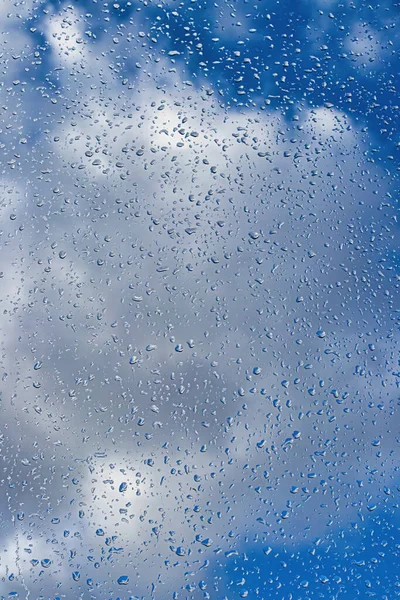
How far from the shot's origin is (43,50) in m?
2.40

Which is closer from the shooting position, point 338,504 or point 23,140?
point 338,504

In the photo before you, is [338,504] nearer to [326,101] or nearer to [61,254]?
[61,254]

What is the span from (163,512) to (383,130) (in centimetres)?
206

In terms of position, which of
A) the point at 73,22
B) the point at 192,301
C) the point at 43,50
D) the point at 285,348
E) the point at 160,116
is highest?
the point at 73,22

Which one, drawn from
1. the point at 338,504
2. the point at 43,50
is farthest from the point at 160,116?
the point at 338,504

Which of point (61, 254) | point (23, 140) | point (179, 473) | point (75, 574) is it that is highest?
point (23, 140)

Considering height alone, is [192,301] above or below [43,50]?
below

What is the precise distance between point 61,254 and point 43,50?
3.41ft

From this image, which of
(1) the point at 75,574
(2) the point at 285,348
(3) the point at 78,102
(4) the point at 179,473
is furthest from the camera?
(3) the point at 78,102

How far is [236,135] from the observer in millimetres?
2410

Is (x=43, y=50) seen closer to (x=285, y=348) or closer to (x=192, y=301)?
(x=192, y=301)

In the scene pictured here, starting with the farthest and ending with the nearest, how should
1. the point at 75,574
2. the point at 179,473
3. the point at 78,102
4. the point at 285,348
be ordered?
the point at 78,102
the point at 285,348
the point at 179,473
the point at 75,574

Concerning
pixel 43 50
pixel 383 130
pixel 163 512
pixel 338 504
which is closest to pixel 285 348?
pixel 338 504

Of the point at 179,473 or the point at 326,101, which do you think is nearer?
the point at 179,473
